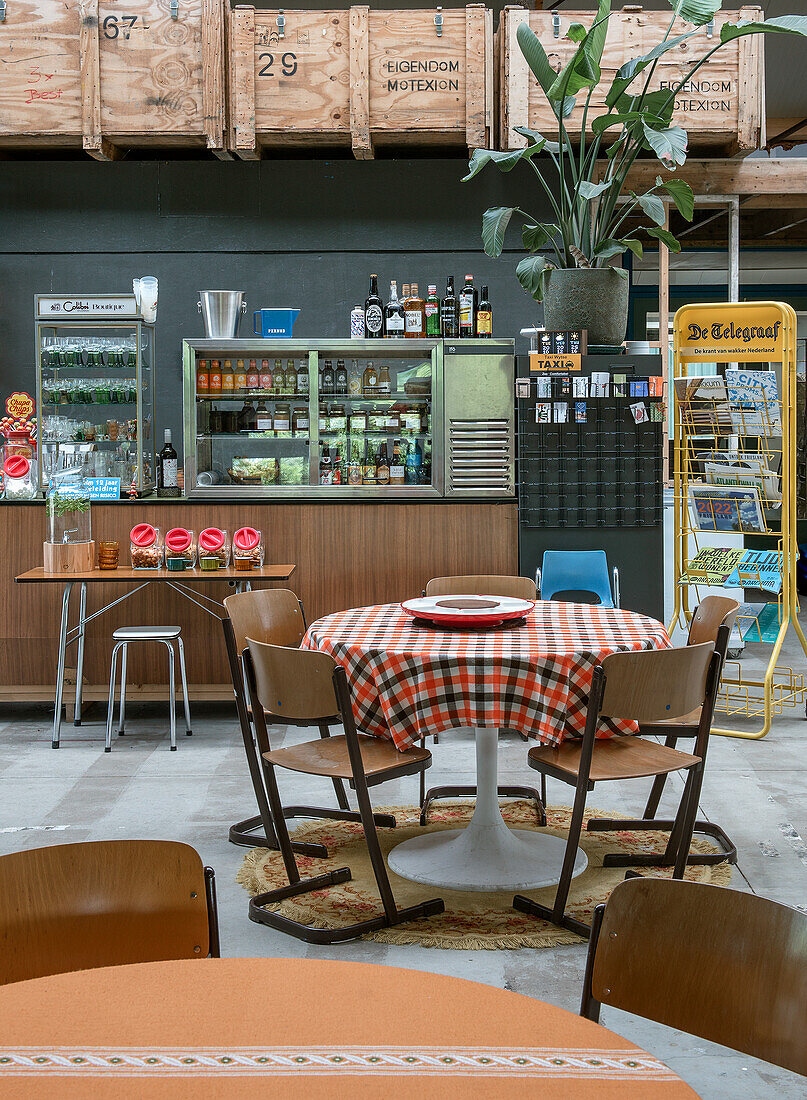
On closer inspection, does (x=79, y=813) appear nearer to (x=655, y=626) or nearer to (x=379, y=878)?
(x=379, y=878)

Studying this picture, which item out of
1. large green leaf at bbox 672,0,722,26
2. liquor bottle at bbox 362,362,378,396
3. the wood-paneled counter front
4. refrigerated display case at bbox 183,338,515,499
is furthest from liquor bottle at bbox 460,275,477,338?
large green leaf at bbox 672,0,722,26

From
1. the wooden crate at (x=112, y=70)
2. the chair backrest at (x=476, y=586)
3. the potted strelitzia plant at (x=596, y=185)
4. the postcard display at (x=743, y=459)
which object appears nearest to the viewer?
the chair backrest at (x=476, y=586)

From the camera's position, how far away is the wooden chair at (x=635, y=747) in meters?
2.97

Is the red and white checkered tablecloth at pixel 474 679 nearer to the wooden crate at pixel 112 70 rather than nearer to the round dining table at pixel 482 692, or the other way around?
the round dining table at pixel 482 692

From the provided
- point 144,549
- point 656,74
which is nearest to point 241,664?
point 144,549

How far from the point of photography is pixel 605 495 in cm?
586

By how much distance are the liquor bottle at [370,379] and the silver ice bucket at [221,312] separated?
77 centimetres

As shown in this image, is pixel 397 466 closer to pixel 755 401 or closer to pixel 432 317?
pixel 432 317

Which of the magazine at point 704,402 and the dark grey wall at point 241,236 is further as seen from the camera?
the dark grey wall at point 241,236

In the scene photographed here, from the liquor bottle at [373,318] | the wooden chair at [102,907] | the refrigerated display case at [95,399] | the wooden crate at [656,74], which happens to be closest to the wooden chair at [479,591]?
the liquor bottle at [373,318]

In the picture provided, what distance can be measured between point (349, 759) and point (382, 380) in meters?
3.28

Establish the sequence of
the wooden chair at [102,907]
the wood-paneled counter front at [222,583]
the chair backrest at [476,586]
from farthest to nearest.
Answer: the wood-paneled counter front at [222,583] → the chair backrest at [476,586] → the wooden chair at [102,907]

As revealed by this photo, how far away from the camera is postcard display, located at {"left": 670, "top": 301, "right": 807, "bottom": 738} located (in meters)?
5.36

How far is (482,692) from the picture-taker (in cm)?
314
